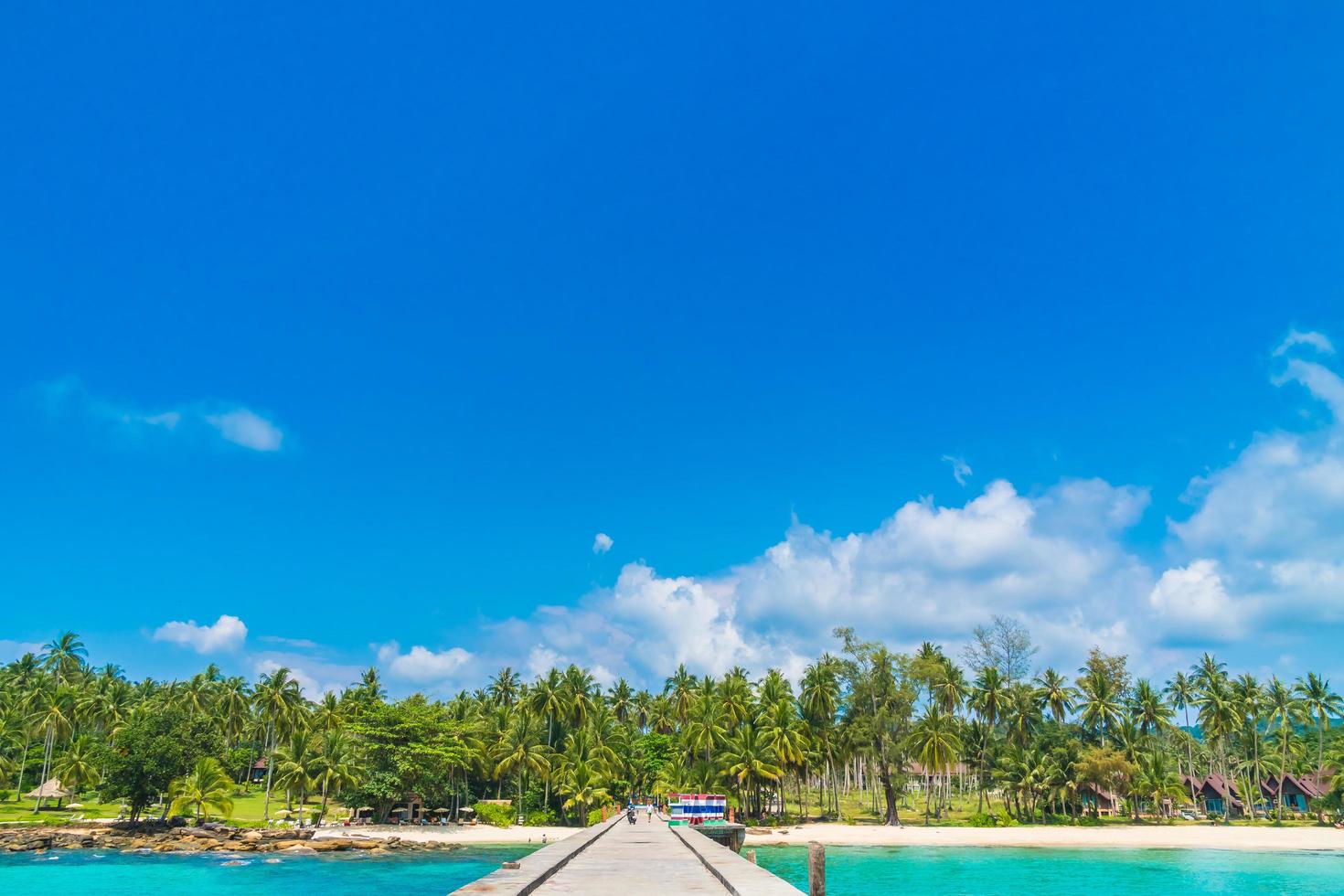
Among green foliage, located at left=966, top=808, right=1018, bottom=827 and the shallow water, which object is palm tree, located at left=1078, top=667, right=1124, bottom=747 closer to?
green foliage, located at left=966, top=808, right=1018, bottom=827

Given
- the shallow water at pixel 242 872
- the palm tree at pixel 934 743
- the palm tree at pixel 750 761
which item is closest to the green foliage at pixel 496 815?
the shallow water at pixel 242 872

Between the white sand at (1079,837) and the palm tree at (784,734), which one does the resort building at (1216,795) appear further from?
the palm tree at (784,734)

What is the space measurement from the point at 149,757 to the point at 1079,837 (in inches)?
2510

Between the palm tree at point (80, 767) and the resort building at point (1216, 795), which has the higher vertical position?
the palm tree at point (80, 767)

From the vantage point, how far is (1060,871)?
44875mm

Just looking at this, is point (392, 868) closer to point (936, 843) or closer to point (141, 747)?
point (141, 747)

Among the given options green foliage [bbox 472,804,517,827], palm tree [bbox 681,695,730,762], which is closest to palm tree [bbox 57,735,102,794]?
green foliage [bbox 472,804,517,827]

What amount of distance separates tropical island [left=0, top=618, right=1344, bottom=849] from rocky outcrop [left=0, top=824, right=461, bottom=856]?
261 centimetres

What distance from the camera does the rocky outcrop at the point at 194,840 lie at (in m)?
49.2

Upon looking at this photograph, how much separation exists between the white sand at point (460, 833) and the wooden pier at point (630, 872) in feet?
108

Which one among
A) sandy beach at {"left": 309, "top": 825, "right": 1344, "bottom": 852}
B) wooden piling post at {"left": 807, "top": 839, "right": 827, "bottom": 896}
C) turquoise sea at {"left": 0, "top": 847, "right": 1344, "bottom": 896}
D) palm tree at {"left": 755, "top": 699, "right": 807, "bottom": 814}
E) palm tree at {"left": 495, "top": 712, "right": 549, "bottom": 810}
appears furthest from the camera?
palm tree at {"left": 755, "top": 699, "right": 807, "bottom": 814}

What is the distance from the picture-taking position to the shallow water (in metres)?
36.6

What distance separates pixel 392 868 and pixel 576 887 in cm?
3451

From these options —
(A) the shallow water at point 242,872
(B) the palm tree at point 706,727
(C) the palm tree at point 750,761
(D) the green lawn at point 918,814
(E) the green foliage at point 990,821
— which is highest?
(B) the palm tree at point 706,727
